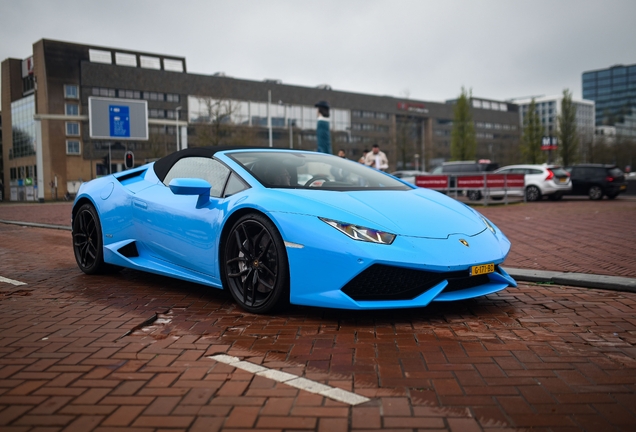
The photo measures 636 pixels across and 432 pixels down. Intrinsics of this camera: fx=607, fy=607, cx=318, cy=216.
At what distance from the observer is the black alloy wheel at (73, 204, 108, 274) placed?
→ 6008 millimetres

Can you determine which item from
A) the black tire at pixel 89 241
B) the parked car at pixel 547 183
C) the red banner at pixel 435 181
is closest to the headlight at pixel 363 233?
the black tire at pixel 89 241

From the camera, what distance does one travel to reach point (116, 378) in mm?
3006

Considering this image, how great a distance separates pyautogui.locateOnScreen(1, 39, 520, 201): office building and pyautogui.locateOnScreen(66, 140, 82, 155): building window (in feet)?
0.36

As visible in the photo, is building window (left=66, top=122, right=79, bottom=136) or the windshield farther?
building window (left=66, top=122, right=79, bottom=136)

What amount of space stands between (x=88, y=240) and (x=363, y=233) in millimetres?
3463

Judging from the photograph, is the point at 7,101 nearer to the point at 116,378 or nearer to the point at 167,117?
the point at 167,117

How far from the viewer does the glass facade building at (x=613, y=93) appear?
172750mm

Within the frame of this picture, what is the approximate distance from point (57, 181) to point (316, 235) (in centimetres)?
6835

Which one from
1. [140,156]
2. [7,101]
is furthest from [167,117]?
[7,101]

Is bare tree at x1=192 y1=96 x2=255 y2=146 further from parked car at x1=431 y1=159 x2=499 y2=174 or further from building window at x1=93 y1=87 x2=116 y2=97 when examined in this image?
parked car at x1=431 y1=159 x2=499 y2=174

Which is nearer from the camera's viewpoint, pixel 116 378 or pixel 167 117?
pixel 116 378

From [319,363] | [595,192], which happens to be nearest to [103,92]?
[595,192]

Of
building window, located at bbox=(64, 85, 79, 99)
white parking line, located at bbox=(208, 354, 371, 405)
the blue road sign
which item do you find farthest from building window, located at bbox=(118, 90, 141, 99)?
white parking line, located at bbox=(208, 354, 371, 405)

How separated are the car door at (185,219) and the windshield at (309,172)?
0.29 m
